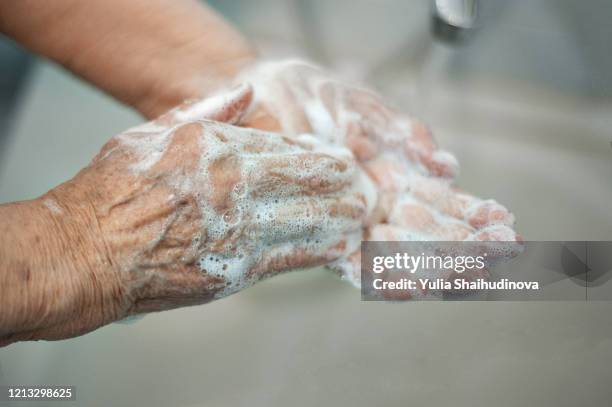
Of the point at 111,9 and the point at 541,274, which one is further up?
the point at 111,9

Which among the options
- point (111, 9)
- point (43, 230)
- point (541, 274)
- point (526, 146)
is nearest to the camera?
point (43, 230)

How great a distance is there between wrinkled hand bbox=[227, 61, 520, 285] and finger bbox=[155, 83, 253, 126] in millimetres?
59

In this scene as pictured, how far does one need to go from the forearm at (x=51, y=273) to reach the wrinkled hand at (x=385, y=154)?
0.31 meters

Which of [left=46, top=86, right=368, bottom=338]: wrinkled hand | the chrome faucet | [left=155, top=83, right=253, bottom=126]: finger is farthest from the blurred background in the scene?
[left=155, top=83, right=253, bottom=126]: finger

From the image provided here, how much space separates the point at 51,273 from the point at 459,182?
772 mm

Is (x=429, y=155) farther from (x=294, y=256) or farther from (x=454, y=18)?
(x=454, y=18)

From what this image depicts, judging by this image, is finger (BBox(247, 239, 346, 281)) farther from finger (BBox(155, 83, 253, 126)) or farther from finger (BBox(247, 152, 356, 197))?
finger (BBox(155, 83, 253, 126))

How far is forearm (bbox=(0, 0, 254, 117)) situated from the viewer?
0.89 m

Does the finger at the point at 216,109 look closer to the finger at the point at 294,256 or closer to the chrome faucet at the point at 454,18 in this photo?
the finger at the point at 294,256

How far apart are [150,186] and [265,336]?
420 millimetres

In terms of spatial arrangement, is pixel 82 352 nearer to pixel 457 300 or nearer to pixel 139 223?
pixel 139 223

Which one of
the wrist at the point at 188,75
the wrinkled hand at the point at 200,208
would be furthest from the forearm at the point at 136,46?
the wrinkled hand at the point at 200,208

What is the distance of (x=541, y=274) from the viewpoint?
72 centimetres

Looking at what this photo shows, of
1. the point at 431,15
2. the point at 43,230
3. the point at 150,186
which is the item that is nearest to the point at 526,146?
the point at 431,15
